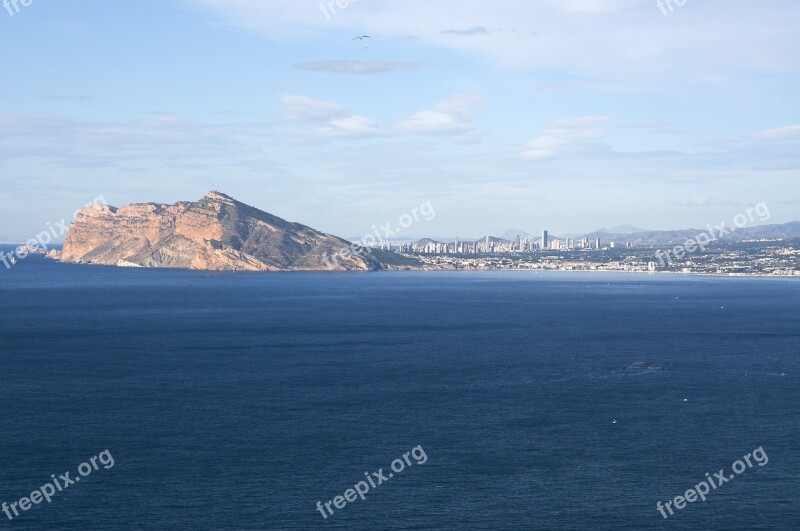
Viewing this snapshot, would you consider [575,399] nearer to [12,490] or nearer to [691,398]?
[691,398]

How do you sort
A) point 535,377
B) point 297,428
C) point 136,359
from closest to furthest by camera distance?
point 297,428, point 535,377, point 136,359

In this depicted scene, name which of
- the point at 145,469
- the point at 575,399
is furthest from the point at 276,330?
the point at 145,469

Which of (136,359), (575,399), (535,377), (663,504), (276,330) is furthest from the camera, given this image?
(276,330)

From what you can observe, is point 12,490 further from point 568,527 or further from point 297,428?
point 568,527

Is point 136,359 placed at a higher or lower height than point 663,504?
higher

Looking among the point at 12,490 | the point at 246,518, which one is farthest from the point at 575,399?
the point at 12,490

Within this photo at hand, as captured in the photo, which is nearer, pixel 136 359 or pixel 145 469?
pixel 145 469
